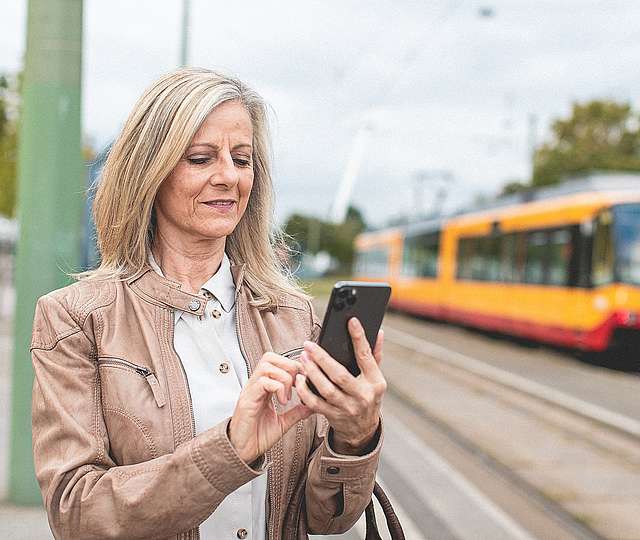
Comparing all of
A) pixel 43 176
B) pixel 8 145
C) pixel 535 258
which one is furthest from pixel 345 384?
pixel 8 145

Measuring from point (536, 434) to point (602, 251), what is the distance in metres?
7.24

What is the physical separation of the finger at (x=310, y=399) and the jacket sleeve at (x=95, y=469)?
0.58 feet

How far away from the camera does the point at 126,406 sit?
2.07 m

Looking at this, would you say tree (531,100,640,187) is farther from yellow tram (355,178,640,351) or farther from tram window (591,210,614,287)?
tram window (591,210,614,287)

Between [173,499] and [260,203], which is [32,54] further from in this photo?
[173,499]

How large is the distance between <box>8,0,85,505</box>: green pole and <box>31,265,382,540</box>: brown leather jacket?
12.2 ft

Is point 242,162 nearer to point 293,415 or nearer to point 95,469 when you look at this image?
point 293,415

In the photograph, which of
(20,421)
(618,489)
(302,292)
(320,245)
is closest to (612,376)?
(618,489)

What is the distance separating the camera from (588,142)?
5134 centimetres

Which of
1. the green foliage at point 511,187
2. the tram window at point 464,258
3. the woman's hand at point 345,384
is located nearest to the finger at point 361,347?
the woman's hand at point 345,384

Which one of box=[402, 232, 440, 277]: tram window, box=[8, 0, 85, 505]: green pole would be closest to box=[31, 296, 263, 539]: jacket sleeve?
box=[8, 0, 85, 505]: green pole

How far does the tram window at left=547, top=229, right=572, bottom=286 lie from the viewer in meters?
18.1

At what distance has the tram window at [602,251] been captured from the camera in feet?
55.2

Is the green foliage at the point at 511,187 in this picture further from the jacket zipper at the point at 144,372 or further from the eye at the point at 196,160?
the jacket zipper at the point at 144,372
